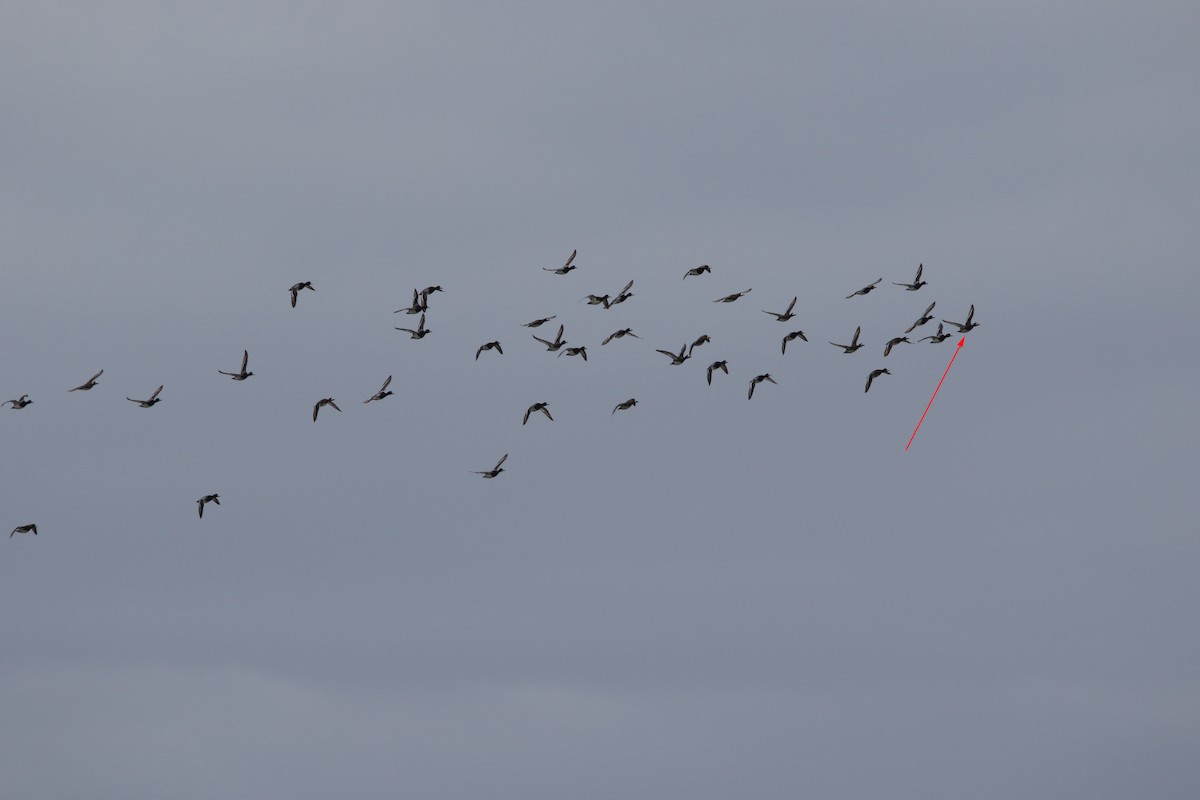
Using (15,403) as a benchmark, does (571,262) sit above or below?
above

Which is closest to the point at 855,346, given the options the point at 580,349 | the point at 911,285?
the point at 911,285

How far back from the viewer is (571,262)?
144875 millimetres

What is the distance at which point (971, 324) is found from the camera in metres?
156

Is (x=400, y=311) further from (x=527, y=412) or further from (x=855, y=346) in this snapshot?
(x=855, y=346)

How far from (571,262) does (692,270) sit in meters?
9.63

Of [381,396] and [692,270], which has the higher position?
[692,270]

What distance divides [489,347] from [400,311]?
9.45 metres

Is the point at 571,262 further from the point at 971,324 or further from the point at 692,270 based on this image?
the point at 971,324

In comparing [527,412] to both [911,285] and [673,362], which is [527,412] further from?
[911,285]

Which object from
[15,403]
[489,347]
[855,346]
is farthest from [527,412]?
[15,403]

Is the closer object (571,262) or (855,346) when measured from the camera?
(571,262)

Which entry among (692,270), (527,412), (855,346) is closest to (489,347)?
(527,412)

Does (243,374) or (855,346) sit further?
(855,346)

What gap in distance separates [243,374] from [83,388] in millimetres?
11258
